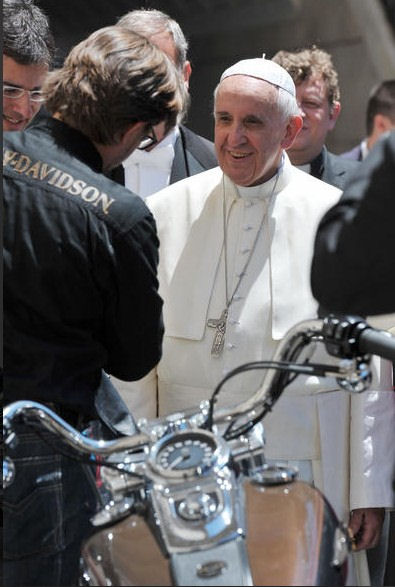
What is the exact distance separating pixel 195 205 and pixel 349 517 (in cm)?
69

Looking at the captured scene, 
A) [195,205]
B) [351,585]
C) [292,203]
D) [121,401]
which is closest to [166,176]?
[195,205]

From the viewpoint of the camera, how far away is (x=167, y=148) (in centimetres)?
191

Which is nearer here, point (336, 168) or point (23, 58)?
point (336, 168)

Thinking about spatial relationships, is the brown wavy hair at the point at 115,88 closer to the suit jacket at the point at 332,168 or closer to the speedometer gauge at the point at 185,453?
the suit jacket at the point at 332,168

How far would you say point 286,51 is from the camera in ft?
6.23

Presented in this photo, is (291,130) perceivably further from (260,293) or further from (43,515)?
(43,515)

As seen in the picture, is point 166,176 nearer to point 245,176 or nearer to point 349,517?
point 245,176

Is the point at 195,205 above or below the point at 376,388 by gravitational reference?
above

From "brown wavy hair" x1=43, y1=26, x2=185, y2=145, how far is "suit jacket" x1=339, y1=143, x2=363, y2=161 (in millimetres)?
381

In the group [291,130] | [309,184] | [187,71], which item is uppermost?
[187,71]

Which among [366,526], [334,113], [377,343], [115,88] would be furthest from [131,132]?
[366,526]

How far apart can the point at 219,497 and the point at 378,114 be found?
954mm

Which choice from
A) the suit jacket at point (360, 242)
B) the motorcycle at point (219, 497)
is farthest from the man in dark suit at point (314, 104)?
the motorcycle at point (219, 497)

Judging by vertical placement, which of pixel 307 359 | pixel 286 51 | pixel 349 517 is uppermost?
pixel 286 51
